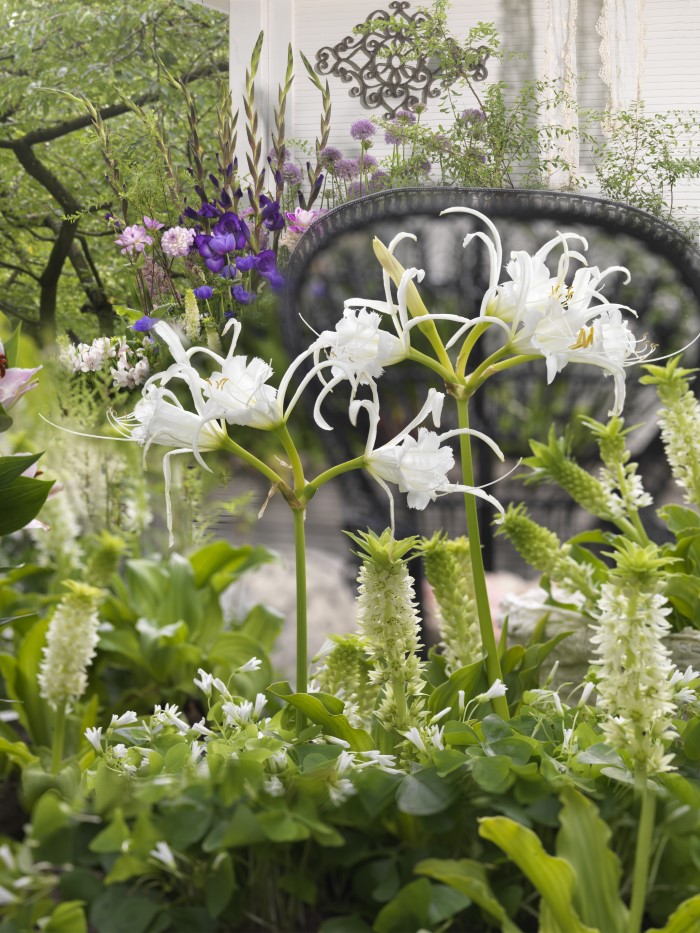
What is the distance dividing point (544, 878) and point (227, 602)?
83cm

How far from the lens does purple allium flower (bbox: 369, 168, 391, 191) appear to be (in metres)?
0.99

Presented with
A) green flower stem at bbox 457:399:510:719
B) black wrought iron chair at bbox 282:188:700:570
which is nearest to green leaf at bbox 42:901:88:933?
green flower stem at bbox 457:399:510:719

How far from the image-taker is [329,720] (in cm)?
44

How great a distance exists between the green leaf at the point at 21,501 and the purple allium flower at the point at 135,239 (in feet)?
1.85

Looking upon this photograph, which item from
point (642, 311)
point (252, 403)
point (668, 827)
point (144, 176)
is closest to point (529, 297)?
point (252, 403)

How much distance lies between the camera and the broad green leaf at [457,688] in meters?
0.53

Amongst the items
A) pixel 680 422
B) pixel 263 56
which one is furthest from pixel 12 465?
pixel 263 56

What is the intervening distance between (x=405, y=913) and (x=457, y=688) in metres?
0.21

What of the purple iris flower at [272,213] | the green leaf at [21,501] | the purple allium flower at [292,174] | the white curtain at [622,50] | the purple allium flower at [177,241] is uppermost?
the white curtain at [622,50]

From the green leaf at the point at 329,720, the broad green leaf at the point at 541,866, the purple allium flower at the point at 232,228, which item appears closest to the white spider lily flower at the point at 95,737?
the green leaf at the point at 329,720

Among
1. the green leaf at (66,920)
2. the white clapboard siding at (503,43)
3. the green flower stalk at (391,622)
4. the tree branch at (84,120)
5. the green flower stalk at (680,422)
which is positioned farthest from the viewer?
the tree branch at (84,120)

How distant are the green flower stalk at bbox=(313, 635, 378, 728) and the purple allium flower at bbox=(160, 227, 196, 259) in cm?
61

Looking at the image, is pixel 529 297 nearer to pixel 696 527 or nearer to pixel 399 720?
pixel 399 720

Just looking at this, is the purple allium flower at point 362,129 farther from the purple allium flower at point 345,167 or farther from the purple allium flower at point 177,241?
the purple allium flower at point 177,241
